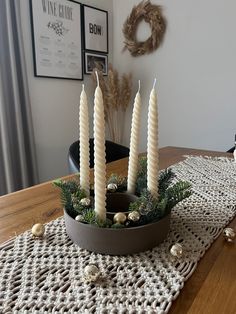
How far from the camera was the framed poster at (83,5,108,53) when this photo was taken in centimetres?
257

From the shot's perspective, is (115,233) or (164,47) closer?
(115,233)

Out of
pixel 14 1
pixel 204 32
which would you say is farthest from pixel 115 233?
pixel 204 32

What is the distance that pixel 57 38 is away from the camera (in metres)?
2.30

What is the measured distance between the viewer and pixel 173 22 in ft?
8.16

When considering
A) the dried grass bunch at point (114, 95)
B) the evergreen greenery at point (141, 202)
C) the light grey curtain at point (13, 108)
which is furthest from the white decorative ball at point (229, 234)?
the dried grass bunch at point (114, 95)

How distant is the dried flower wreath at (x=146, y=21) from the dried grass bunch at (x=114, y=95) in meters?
0.28

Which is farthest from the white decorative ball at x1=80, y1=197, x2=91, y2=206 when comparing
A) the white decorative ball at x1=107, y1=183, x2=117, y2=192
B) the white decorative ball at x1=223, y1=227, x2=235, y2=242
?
the white decorative ball at x1=223, y1=227, x2=235, y2=242

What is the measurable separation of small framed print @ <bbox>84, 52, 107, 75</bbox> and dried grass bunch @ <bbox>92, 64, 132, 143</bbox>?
49 millimetres

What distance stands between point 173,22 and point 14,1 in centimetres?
139

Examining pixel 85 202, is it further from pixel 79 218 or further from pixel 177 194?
pixel 177 194

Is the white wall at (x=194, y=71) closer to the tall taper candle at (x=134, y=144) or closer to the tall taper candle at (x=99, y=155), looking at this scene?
the tall taper candle at (x=134, y=144)

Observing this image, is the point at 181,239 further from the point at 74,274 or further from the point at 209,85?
the point at 209,85

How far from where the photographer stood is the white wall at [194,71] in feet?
7.50

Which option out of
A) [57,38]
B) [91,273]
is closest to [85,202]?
[91,273]
